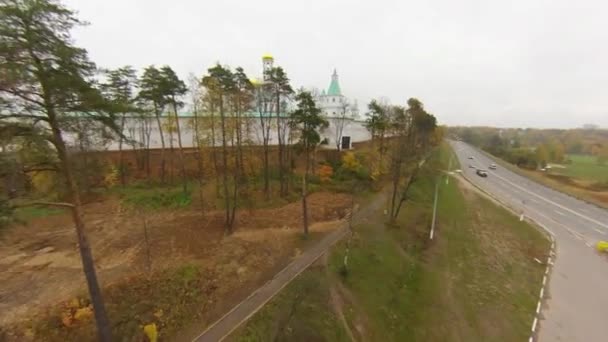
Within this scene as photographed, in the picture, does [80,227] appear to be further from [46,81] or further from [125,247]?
[125,247]

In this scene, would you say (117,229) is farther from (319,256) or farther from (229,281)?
(319,256)

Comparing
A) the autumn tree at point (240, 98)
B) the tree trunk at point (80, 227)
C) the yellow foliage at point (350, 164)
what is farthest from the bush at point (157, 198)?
the yellow foliage at point (350, 164)

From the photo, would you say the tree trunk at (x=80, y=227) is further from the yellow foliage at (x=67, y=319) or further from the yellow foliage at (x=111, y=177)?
A: the yellow foliage at (x=111, y=177)

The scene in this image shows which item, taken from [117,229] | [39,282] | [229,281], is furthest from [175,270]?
[117,229]

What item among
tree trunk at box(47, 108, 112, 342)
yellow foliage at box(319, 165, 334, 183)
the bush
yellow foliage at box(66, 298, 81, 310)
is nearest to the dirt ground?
yellow foliage at box(66, 298, 81, 310)

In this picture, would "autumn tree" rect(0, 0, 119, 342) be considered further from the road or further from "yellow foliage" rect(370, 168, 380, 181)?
"yellow foliage" rect(370, 168, 380, 181)

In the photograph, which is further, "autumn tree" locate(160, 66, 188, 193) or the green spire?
the green spire

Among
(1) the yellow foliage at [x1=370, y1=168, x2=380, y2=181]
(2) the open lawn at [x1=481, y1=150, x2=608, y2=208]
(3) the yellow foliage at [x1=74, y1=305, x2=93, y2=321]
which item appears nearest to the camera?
(3) the yellow foliage at [x1=74, y1=305, x2=93, y2=321]

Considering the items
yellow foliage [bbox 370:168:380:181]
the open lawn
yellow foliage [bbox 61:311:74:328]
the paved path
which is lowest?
the open lawn
